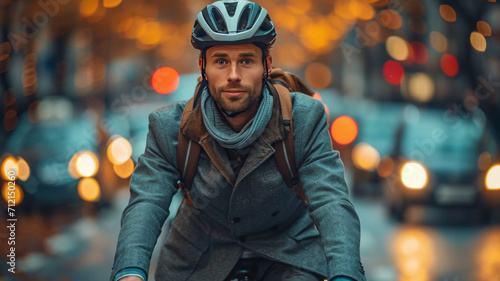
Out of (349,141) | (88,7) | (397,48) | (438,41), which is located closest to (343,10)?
(397,48)

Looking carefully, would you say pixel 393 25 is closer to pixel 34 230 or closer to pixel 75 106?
pixel 75 106

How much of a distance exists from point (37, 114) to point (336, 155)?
11.5 meters

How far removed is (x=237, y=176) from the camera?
307 cm

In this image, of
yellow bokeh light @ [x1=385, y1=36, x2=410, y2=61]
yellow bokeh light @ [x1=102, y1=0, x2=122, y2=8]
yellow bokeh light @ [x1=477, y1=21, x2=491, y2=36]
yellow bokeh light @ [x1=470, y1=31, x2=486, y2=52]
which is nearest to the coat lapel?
yellow bokeh light @ [x1=477, y1=21, x2=491, y2=36]

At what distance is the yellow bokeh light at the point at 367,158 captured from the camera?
14812mm

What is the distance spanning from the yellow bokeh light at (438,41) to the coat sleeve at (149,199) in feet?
38.8

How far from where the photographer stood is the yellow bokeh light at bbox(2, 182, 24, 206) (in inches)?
454

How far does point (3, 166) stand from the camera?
1239 centimetres

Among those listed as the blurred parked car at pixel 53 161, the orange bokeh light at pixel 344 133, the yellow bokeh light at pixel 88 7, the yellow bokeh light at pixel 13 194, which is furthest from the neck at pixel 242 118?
the orange bokeh light at pixel 344 133

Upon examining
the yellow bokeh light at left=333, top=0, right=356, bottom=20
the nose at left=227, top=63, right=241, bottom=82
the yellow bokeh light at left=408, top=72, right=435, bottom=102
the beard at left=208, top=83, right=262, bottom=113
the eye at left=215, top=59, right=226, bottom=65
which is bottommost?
the yellow bokeh light at left=408, top=72, right=435, bottom=102

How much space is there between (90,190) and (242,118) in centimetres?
1034

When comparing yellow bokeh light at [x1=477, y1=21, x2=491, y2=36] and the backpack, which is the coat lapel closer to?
the backpack

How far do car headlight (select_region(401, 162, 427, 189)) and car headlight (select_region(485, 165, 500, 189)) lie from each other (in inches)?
37.9

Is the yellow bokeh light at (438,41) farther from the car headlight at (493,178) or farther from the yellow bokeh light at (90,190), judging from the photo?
the yellow bokeh light at (90,190)
